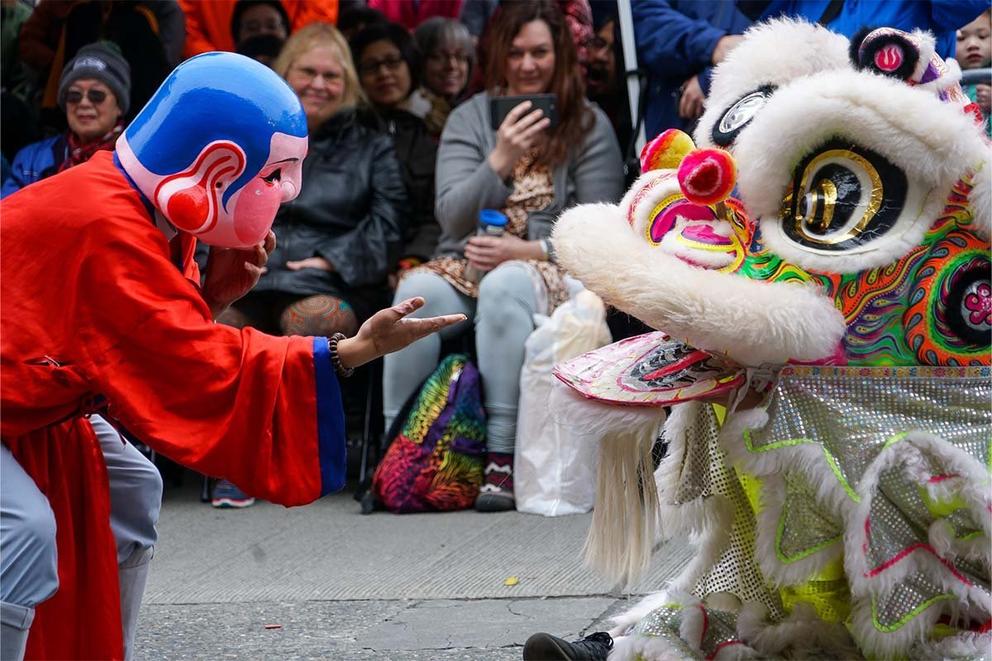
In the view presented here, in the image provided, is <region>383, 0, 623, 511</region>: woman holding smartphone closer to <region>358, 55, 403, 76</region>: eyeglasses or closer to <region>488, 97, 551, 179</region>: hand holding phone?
<region>488, 97, 551, 179</region>: hand holding phone

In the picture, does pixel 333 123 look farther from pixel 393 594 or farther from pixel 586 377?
pixel 586 377

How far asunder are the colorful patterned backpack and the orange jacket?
2181 millimetres

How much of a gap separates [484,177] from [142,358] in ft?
9.45

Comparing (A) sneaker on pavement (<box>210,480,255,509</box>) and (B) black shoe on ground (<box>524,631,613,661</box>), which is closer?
(B) black shoe on ground (<box>524,631,613,661</box>)

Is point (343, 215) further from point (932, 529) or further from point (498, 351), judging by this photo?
point (932, 529)

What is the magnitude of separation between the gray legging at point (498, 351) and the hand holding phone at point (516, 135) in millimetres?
413


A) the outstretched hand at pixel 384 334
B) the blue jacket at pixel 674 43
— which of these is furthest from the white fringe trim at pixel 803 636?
the blue jacket at pixel 674 43

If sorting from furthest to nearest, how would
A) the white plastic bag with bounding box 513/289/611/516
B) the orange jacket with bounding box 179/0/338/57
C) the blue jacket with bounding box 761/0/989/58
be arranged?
the orange jacket with bounding box 179/0/338/57
the white plastic bag with bounding box 513/289/611/516
the blue jacket with bounding box 761/0/989/58

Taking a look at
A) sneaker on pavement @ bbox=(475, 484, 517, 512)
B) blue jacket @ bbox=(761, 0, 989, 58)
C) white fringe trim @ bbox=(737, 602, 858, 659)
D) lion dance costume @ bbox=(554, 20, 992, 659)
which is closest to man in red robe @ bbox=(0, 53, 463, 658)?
lion dance costume @ bbox=(554, 20, 992, 659)

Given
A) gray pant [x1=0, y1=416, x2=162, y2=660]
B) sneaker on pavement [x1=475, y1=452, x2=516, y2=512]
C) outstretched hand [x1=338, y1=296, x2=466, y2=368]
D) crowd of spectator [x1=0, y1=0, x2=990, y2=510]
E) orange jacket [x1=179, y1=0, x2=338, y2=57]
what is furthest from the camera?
orange jacket [x1=179, y1=0, x2=338, y2=57]

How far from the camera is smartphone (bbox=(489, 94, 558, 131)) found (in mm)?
5238

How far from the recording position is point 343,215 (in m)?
5.56

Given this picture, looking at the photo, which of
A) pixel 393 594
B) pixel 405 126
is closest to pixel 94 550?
pixel 393 594

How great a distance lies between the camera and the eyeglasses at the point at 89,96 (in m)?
5.52
